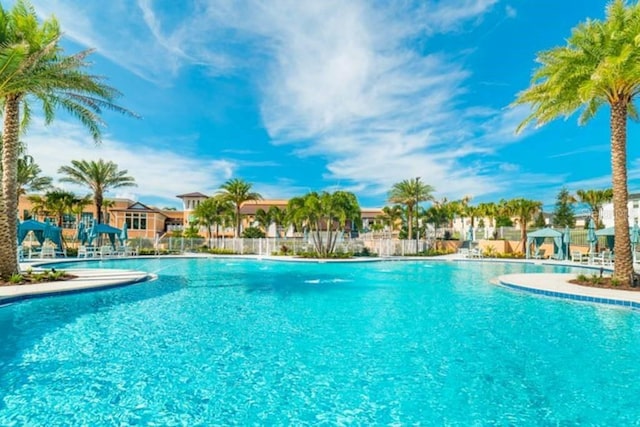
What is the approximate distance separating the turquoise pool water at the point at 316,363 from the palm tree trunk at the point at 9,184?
124 inches

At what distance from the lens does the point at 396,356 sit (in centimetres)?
604

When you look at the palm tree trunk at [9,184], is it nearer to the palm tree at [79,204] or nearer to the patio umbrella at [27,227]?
the patio umbrella at [27,227]

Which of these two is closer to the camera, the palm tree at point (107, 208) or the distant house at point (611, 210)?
the palm tree at point (107, 208)

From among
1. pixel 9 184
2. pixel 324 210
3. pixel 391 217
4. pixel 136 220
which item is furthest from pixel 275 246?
pixel 136 220

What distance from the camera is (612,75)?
37.7ft

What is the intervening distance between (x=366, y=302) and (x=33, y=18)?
542 inches

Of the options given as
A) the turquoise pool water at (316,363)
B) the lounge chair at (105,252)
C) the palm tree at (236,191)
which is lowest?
the turquoise pool water at (316,363)

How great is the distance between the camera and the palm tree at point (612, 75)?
11102mm

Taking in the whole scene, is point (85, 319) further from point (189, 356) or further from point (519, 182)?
point (519, 182)

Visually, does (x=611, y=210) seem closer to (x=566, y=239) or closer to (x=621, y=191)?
(x=566, y=239)

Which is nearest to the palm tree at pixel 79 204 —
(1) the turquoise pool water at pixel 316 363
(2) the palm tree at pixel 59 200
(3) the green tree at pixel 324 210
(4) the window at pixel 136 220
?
(2) the palm tree at pixel 59 200

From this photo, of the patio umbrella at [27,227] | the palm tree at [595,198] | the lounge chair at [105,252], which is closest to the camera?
the patio umbrella at [27,227]

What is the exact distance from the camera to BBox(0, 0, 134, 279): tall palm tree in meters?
10.7

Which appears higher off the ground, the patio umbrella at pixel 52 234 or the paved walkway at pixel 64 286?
the patio umbrella at pixel 52 234
